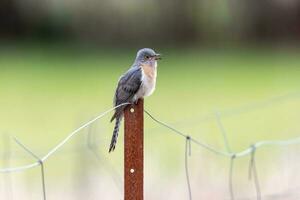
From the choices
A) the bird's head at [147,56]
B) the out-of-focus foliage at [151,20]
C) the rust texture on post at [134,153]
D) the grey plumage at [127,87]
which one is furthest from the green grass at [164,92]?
the rust texture on post at [134,153]

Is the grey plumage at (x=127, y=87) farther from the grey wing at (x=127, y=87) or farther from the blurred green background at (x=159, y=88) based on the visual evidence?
the blurred green background at (x=159, y=88)

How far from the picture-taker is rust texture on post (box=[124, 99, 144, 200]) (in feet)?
10.4

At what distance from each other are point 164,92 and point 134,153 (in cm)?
1350

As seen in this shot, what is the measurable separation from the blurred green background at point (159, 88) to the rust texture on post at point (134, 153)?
1.34m

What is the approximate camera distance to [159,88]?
57.3 feet

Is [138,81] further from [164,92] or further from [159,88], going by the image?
[159,88]

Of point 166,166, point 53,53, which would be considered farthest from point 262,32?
point 166,166

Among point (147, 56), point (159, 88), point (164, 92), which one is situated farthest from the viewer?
point (159, 88)

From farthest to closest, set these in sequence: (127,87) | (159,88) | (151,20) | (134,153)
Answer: (151,20)
(159,88)
(127,87)
(134,153)

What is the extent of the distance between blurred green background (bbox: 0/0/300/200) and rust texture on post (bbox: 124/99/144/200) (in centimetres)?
134

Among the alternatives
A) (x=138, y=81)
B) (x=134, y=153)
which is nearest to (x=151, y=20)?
(x=138, y=81)

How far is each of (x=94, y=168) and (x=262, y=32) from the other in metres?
24.2

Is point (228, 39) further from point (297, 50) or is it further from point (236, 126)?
point (236, 126)

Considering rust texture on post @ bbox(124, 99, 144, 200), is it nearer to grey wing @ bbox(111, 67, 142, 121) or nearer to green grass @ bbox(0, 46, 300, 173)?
grey wing @ bbox(111, 67, 142, 121)
